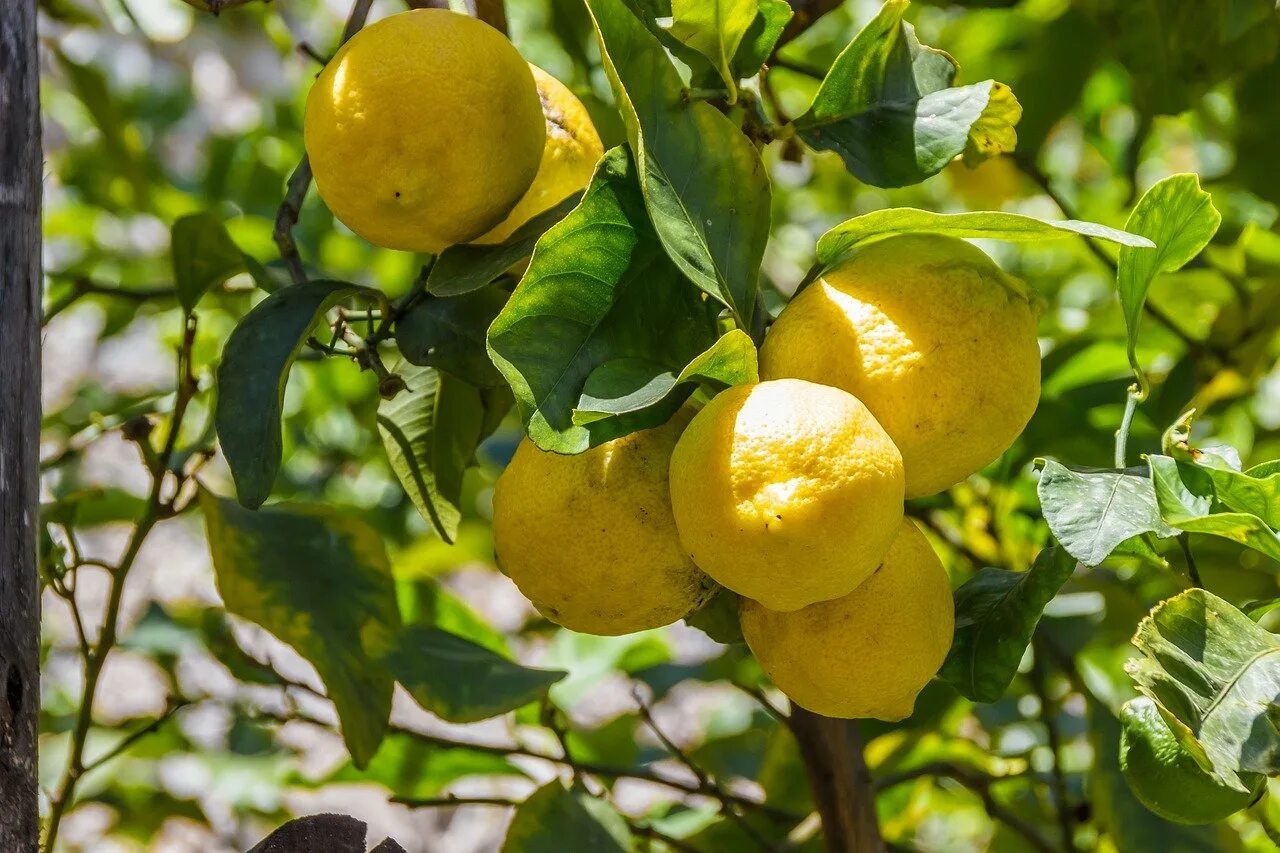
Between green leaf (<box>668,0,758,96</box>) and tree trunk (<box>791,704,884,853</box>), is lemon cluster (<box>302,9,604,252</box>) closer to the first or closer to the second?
green leaf (<box>668,0,758,96</box>)

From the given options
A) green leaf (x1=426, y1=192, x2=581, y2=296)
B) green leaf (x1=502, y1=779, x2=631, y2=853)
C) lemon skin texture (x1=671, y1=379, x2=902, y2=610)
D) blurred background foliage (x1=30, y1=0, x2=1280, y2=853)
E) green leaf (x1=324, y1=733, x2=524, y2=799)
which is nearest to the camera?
lemon skin texture (x1=671, y1=379, x2=902, y2=610)

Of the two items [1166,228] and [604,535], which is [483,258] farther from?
[1166,228]

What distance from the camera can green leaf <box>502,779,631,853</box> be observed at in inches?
32.0

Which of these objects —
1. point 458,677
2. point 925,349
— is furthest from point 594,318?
point 458,677

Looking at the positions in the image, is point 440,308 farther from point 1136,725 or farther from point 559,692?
point 559,692

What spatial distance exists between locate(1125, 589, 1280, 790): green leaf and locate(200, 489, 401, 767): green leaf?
0.45m

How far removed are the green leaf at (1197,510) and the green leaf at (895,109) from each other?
175 millimetres

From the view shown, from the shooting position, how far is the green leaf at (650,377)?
0.50 m

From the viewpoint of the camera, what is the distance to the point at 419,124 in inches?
23.5

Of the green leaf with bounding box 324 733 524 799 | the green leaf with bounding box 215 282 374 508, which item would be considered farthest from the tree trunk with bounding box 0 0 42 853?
the green leaf with bounding box 324 733 524 799

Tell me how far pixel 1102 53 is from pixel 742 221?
685mm

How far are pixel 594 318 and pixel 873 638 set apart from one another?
0.18 meters

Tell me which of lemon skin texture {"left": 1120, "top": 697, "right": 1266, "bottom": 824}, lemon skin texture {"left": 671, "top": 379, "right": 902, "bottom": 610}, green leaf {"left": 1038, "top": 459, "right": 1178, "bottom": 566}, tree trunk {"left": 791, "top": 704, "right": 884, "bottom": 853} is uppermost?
lemon skin texture {"left": 671, "top": 379, "right": 902, "bottom": 610}

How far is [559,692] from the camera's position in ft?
3.98
